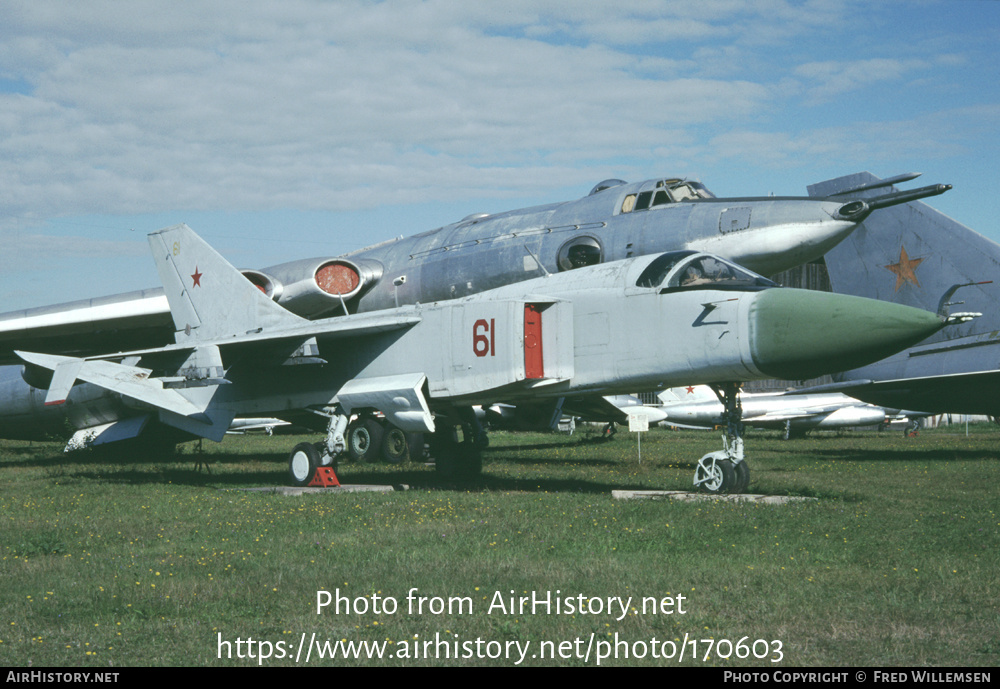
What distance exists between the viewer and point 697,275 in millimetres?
10219

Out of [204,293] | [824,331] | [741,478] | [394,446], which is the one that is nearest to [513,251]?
[741,478]

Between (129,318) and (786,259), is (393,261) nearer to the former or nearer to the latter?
(129,318)

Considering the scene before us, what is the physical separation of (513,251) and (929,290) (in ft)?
33.6

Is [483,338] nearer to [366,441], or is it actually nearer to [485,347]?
[485,347]

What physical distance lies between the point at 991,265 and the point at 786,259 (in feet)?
30.1

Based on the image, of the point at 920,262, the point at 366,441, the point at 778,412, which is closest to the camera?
the point at 920,262

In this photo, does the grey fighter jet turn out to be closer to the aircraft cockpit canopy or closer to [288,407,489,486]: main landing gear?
[288,407,489,486]: main landing gear

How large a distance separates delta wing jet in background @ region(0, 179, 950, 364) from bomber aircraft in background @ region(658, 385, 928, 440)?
20.4 m

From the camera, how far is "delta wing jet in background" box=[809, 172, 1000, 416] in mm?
18281

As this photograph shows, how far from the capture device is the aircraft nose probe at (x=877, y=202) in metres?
11.3

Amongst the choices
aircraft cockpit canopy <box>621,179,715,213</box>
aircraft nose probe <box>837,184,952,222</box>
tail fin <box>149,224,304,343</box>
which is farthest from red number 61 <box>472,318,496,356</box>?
aircraft nose probe <box>837,184,952,222</box>

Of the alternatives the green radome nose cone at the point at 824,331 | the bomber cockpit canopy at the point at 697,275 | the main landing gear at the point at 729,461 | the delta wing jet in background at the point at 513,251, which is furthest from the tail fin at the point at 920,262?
the green radome nose cone at the point at 824,331
